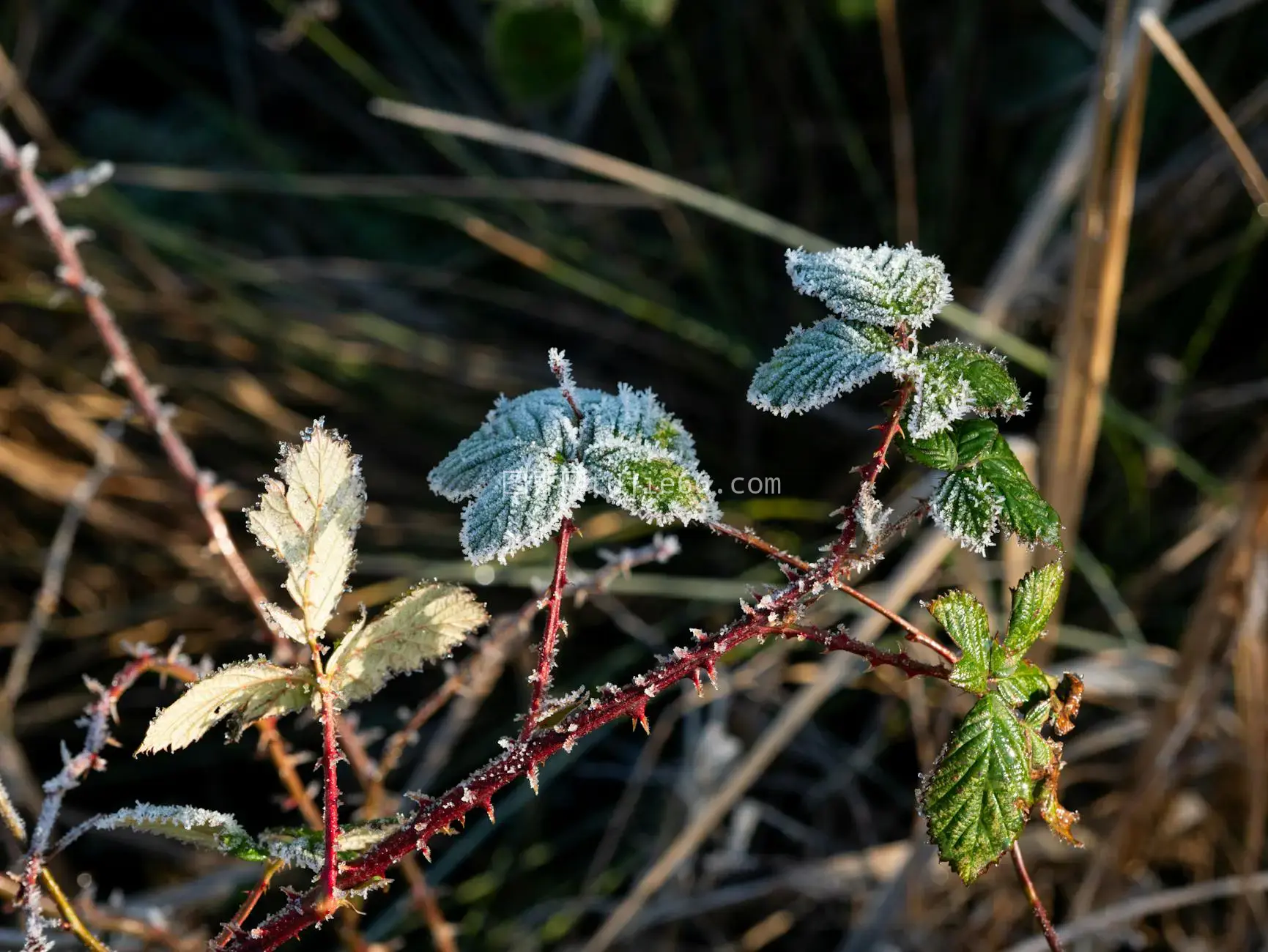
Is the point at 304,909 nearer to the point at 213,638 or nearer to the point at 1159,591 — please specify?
the point at 213,638

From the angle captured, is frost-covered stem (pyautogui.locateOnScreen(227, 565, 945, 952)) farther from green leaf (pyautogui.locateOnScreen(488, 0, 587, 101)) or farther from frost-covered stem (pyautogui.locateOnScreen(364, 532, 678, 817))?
green leaf (pyautogui.locateOnScreen(488, 0, 587, 101))

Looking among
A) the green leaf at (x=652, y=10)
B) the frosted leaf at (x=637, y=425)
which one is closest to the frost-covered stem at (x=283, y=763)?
the frosted leaf at (x=637, y=425)

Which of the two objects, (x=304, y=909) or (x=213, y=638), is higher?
(x=213, y=638)

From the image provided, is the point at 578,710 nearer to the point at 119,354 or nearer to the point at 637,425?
the point at 637,425

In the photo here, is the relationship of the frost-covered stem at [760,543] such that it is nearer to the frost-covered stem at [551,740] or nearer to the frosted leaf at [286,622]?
the frost-covered stem at [551,740]

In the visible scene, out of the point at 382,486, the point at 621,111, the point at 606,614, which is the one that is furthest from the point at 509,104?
the point at 606,614

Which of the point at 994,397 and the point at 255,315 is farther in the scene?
the point at 255,315

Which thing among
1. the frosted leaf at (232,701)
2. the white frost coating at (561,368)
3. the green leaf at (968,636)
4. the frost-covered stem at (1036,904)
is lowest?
the frost-covered stem at (1036,904)

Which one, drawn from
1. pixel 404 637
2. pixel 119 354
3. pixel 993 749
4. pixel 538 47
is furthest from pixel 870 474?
pixel 538 47
